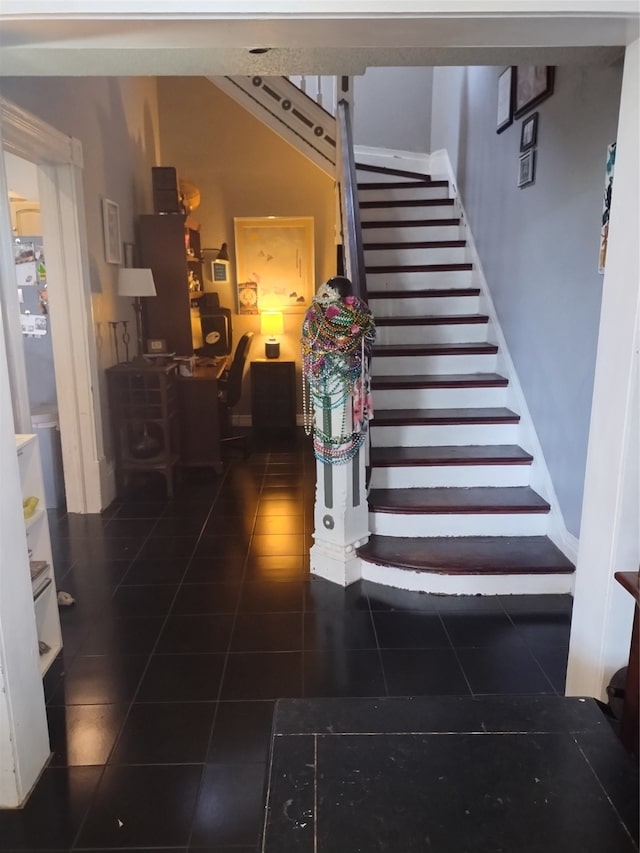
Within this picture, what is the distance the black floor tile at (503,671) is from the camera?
89.0 inches

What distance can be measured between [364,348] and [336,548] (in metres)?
0.99

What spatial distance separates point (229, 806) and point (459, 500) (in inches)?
75.9

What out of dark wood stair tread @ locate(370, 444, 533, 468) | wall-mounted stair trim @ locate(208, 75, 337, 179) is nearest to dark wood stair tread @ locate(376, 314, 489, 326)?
dark wood stair tread @ locate(370, 444, 533, 468)

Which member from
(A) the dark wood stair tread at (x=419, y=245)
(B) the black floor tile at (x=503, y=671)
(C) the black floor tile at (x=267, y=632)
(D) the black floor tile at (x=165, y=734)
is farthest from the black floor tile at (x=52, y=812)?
(A) the dark wood stair tread at (x=419, y=245)

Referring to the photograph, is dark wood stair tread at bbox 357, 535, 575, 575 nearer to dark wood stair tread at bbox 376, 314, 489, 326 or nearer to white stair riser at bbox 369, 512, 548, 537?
white stair riser at bbox 369, 512, 548, 537

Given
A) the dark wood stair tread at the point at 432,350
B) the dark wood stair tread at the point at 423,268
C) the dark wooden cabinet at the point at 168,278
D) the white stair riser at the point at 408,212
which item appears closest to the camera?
the dark wood stair tread at the point at 432,350

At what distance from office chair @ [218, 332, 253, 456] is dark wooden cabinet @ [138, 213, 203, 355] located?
46 centimetres

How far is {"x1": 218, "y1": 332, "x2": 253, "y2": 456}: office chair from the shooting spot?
5371 mm

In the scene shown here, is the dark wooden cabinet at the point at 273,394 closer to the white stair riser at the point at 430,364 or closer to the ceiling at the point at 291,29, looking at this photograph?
the white stair riser at the point at 430,364

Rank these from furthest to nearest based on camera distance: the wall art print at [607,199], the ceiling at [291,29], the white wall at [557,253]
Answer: the white wall at [557,253]
the wall art print at [607,199]
the ceiling at [291,29]

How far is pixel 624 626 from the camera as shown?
1.65 m

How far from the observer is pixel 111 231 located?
4375 mm

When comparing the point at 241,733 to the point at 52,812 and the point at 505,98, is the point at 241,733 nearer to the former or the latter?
the point at 52,812

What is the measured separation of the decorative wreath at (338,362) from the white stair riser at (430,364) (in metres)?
1.10
